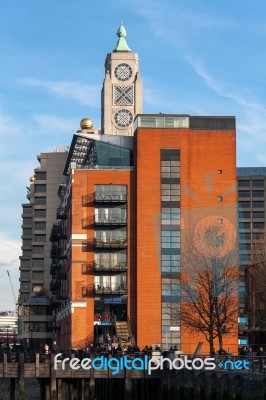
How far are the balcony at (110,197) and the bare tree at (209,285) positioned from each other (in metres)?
10.5

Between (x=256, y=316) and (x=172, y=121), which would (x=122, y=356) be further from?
(x=256, y=316)

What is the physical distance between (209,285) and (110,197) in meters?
20.1

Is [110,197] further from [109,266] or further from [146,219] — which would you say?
[109,266]

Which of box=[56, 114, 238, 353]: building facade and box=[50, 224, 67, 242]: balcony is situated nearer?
box=[56, 114, 238, 353]: building facade

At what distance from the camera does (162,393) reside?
75.2 m

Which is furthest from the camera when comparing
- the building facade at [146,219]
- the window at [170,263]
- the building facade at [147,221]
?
the window at [170,263]

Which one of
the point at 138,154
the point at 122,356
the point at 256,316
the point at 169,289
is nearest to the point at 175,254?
the point at 169,289

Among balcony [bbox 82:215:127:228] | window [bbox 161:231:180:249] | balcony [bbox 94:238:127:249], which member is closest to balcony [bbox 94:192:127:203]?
balcony [bbox 82:215:127:228]

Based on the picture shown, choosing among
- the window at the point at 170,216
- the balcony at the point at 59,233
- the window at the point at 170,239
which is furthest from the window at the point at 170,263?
the balcony at the point at 59,233

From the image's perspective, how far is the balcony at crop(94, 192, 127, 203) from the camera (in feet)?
396

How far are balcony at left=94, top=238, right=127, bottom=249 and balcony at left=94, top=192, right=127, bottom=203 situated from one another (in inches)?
186

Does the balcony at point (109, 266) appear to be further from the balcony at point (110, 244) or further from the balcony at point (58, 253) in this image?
the balcony at point (58, 253)

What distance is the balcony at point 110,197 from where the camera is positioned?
396ft

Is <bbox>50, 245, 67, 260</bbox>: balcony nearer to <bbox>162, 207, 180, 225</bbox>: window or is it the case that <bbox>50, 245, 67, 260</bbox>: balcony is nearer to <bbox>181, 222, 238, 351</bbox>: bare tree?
<bbox>162, 207, 180, 225</bbox>: window
